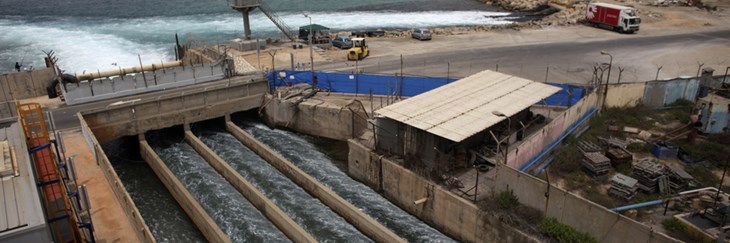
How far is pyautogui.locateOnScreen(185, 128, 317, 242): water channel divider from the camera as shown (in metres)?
24.9

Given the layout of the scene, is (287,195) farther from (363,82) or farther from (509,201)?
(509,201)

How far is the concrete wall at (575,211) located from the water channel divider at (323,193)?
574cm

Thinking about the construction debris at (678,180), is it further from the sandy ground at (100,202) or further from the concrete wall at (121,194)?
the sandy ground at (100,202)

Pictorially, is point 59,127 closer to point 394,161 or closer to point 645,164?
point 394,161

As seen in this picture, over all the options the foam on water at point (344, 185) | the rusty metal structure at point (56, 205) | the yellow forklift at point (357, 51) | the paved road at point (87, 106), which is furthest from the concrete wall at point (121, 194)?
the yellow forklift at point (357, 51)

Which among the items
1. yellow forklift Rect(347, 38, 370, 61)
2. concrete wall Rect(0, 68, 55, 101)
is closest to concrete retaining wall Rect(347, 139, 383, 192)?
yellow forklift Rect(347, 38, 370, 61)

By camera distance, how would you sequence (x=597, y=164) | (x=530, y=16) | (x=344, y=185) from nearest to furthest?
(x=597, y=164), (x=344, y=185), (x=530, y=16)

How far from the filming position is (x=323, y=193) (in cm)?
2858

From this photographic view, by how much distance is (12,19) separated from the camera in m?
92.6

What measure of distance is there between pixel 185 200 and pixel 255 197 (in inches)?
147

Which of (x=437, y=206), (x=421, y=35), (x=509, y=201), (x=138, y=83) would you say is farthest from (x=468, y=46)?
(x=509, y=201)

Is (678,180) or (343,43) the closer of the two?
(678,180)

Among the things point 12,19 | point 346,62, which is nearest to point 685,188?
point 346,62

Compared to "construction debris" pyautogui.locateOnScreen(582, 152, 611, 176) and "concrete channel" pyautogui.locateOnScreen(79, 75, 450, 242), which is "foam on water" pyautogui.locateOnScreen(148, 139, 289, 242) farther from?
"construction debris" pyautogui.locateOnScreen(582, 152, 611, 176)
